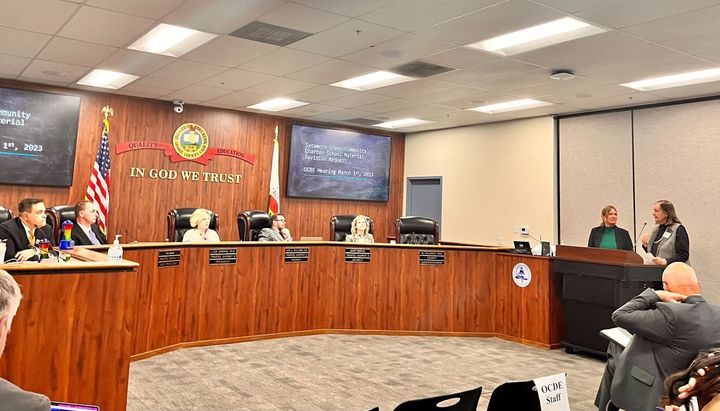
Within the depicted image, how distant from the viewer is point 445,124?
30.3 ft

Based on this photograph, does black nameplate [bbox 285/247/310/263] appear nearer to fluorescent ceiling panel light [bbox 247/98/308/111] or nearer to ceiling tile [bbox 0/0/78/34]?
fluorescent ceiling panel light [bbox 247/98/308/111]

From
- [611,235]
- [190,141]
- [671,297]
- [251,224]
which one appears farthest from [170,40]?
[611,235]

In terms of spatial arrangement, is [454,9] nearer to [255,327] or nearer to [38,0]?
[38,0]

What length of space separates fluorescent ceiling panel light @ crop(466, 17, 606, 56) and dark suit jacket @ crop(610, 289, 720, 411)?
2.56 metres

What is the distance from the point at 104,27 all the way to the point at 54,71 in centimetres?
210

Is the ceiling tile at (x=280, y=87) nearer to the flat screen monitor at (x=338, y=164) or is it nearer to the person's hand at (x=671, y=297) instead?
the flat screen monitor at (x=338, y=164)

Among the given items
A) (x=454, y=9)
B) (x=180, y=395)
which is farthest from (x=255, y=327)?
(x=454, y=9)

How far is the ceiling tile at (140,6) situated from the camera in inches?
163

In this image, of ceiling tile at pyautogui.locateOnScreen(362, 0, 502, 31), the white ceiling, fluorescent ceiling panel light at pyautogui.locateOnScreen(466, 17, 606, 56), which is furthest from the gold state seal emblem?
fluorescent ceiling panel light at pyautogui.locateOnScreen(466, 17, 606, 56)

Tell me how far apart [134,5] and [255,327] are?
3.22 metres

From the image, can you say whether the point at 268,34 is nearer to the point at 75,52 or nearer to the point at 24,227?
the point at 75,52

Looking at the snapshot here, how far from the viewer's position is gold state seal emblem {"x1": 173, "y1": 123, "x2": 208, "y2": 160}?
809 cm

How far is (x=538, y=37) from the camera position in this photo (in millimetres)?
4750

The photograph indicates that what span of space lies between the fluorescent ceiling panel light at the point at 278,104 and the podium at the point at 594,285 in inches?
170
